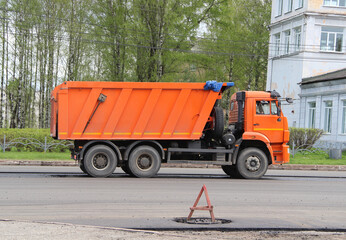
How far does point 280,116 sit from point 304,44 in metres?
25.6

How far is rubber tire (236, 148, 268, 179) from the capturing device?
60.5 ft

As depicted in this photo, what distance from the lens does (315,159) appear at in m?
29.2

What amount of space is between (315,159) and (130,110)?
46.9 feet

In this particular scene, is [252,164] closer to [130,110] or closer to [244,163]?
[244,163]

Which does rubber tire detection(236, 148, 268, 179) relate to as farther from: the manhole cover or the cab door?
the manhole cover

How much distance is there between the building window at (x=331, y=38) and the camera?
43.7 metres

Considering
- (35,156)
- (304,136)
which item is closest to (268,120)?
(35,156)

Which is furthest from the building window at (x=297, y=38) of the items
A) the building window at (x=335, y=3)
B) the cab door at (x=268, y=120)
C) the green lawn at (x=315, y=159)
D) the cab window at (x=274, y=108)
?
the cab door at (x=268, y=120)

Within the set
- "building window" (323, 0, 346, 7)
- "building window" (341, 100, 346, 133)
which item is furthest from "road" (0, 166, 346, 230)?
"building window" (323, 0, 346, 7)

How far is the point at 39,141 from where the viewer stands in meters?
27.4

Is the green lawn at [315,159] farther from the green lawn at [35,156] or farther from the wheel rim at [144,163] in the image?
the wheel rim at [144,163]

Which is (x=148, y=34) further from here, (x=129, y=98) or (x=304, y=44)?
(x=129, y=98)

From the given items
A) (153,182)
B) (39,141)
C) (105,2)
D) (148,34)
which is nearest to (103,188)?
(153,182)

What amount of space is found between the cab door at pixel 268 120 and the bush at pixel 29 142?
1187 centimetres
